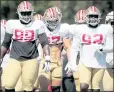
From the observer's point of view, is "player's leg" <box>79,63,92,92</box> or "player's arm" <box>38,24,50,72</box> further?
"player's leg" <box>79,63,92,92</box>

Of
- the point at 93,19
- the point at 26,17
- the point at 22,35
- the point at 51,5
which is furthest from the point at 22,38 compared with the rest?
the point at 51,5

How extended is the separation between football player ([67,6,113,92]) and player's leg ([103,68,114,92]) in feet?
0.28

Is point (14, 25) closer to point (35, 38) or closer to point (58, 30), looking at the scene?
point (35, 38)

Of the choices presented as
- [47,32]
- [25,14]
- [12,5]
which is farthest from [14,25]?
[12,5]

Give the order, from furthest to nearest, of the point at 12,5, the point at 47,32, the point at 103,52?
the point at 12,5 → the point at 47,32 → the point at 103,52

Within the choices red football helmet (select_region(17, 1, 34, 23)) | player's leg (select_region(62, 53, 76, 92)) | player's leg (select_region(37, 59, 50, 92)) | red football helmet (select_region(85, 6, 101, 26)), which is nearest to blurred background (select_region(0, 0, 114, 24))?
player's leg (select_region(62, 53, 76, 92))

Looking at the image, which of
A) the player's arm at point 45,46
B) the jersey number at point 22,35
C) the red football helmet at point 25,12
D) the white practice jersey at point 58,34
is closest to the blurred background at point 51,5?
the white practice jersey at point 58,34

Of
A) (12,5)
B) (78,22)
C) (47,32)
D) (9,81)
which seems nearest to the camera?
(9,81)

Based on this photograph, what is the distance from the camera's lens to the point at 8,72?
467 inches

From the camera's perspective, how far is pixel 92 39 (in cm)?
1269

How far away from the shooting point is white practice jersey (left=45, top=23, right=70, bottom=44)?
43.8ft

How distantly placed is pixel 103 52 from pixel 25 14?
160 cm

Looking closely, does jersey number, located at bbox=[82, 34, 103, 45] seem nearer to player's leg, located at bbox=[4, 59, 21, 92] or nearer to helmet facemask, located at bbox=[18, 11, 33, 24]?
helmet facemask, located at bbox=[18, 11, 33, 24]

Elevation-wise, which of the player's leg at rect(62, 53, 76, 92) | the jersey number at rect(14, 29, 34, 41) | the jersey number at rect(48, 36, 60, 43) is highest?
the jersey number at rect(14, 29, 34, 41)
